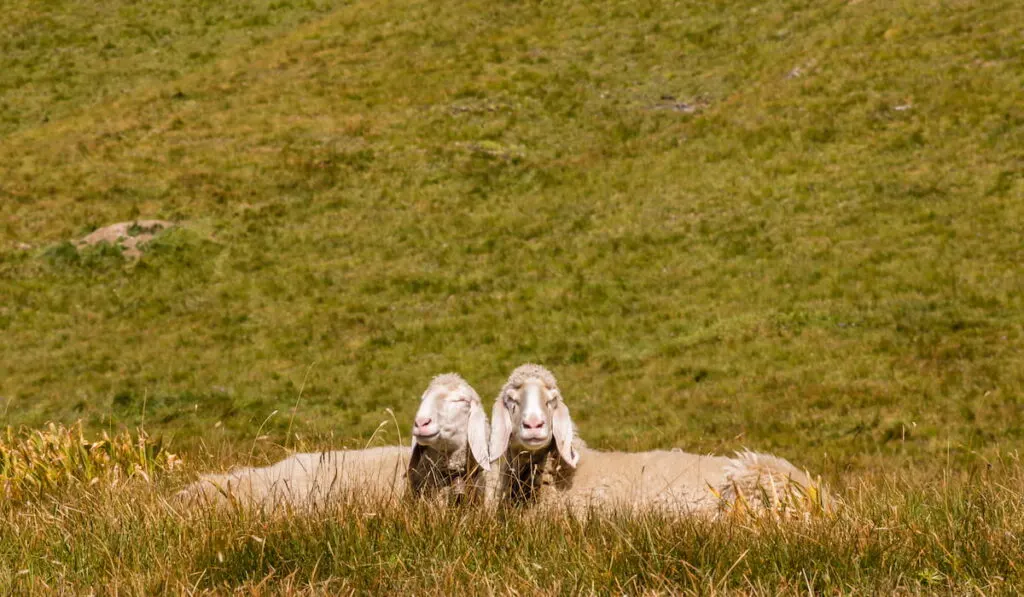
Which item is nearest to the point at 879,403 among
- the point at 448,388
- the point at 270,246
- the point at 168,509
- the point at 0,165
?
the point at 448,388

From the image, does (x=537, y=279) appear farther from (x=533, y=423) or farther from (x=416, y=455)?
(x=533, y=423)

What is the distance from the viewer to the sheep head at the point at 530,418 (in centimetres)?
601

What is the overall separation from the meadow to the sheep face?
0.66 meters

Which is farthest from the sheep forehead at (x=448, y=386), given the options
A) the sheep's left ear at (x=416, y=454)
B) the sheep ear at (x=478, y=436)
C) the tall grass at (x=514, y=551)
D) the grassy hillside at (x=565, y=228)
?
the grassy hillside at (x=565, y=228)

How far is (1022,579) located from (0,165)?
33454mm

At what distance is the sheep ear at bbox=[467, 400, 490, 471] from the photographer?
6.30 metres

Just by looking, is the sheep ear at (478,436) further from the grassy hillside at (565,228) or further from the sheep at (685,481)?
the grassy hillside at (565,228)

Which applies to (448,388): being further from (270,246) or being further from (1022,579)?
(270,246)

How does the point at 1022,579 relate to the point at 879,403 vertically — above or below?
above

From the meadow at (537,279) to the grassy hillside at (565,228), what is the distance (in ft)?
0.37

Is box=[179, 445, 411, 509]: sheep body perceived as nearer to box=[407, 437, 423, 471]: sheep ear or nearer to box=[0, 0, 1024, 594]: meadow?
box=[407, 437, 423, 471]: sheep ear

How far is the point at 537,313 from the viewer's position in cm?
1950

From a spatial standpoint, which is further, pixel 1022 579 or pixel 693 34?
pixel 693 34

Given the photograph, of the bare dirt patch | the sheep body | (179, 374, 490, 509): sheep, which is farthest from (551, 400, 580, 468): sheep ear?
the bare dirt patch
